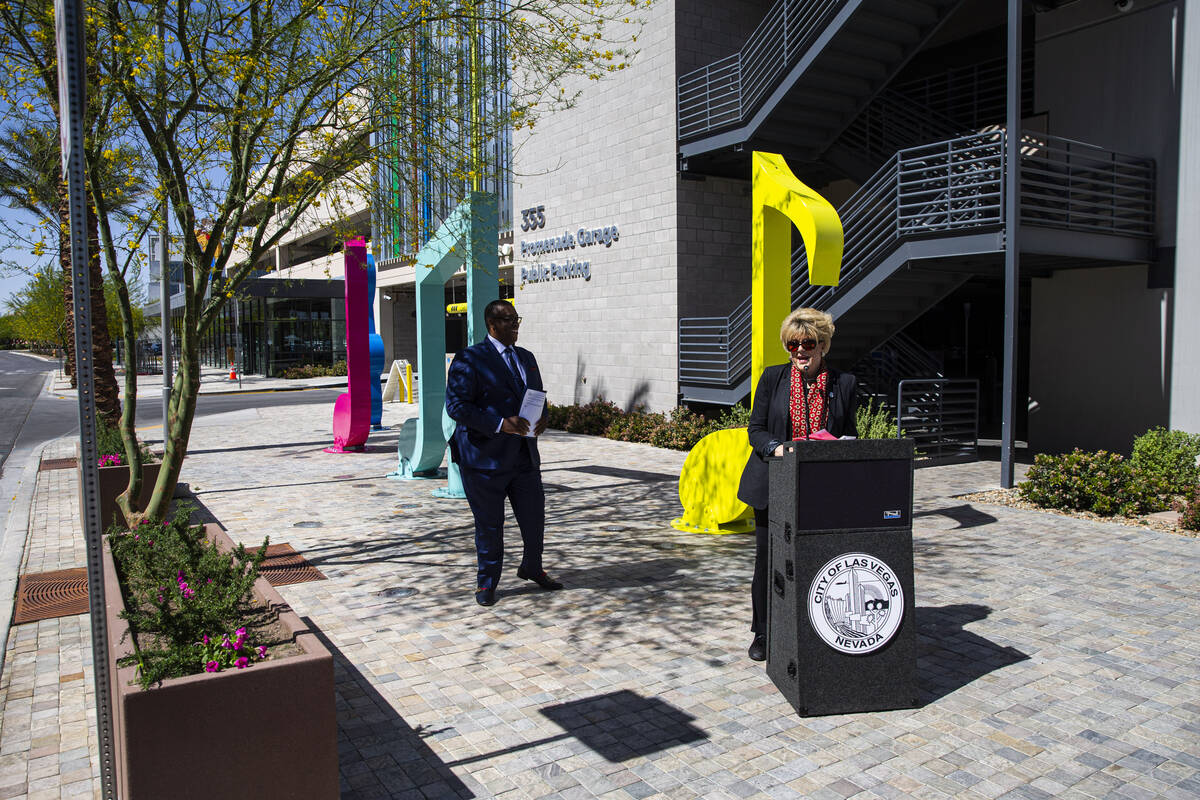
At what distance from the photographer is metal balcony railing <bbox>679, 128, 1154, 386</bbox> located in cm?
1026

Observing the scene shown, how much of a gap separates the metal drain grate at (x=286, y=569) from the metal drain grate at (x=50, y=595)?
1233mm

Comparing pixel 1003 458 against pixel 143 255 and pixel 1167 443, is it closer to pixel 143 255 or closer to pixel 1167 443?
pixel 1167 443

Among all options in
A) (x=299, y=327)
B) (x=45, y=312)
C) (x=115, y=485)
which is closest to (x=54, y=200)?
(x=115, y=485)

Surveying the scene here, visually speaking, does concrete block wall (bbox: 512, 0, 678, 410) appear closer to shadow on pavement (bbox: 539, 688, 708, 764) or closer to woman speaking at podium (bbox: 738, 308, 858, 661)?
woman speaking at podium (bbox: 738, 308, 858, 661)

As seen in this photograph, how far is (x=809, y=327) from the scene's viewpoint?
4.28m

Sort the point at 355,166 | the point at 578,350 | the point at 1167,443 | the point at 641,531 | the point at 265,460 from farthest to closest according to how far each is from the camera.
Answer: the point at 578,350
the point at 265,460
the point at 1167,443
the point at 641,531
the point at 355,166

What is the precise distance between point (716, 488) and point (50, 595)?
18.1 feet

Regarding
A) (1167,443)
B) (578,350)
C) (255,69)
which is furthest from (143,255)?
(578,350)

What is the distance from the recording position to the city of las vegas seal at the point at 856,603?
13.2 feet

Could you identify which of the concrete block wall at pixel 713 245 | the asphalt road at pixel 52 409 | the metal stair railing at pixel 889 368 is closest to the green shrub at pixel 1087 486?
the metal stair railing at pixel 889 368

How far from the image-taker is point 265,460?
1324 centimetres

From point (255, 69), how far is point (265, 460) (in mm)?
8828

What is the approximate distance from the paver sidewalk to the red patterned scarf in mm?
1363

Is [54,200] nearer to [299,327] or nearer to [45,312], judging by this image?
[299,327]
